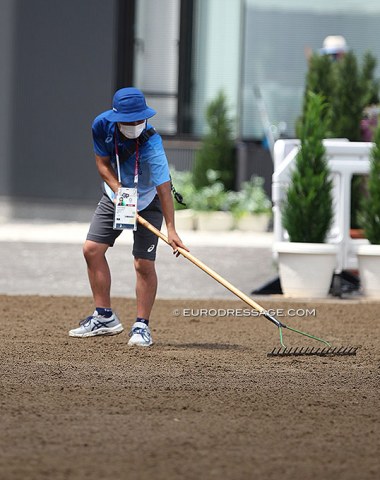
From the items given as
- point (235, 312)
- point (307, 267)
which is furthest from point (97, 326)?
point (307, 267)

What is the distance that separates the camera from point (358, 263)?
1155 centimetres

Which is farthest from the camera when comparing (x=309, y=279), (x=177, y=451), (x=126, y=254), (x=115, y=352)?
(x=126, y=254)

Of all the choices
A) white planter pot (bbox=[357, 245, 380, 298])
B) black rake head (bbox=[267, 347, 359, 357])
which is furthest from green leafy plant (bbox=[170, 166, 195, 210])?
black rake head (bbox=[267, 347, 359, 357])

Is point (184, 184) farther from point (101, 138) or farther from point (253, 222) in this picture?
point (101, 138)

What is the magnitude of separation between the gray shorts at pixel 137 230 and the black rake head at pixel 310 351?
1.02 metres

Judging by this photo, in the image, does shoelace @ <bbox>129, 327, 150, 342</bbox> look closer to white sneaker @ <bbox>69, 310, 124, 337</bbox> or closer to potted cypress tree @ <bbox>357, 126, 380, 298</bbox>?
white sneaker @ <bbox>69, 310, 124, 337</bbox>

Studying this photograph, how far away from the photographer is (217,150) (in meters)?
18.1

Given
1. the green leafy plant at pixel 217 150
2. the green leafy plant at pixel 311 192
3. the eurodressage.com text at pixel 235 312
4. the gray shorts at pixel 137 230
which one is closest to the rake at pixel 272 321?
the gray shorts at pixel 137 230

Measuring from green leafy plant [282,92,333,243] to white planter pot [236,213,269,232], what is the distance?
5.53 meters

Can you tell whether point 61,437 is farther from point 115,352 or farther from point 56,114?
point 56,114

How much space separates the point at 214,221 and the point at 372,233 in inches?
224

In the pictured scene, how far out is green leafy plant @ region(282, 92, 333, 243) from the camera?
38.0 feet

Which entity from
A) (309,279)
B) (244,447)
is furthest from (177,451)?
(309,279)

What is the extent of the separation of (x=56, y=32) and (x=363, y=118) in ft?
15.9
